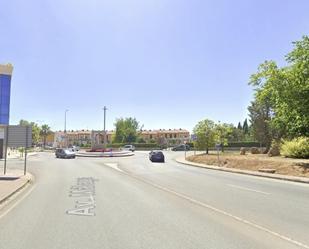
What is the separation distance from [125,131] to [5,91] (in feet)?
338

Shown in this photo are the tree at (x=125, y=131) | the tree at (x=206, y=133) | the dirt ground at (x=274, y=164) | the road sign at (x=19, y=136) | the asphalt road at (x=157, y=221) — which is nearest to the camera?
the asphalt road at (x=157, y=221)

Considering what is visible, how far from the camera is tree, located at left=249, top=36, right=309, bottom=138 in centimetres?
3080

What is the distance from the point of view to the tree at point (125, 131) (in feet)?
528

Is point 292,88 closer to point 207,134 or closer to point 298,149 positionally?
point 298,149

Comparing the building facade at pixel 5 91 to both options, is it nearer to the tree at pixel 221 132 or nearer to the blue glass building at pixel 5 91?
the blue glass building at pixel 5 91

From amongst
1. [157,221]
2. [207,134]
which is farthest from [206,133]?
[157,221]

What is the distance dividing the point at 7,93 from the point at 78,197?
4567 cm

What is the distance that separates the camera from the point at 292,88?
3131 cm

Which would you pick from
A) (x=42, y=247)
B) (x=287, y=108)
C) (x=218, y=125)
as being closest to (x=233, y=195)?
(x=42, y=247)

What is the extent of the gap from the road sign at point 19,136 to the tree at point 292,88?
16.7 meters

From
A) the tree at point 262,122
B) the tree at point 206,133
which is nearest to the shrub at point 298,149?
the tree at point 206,133

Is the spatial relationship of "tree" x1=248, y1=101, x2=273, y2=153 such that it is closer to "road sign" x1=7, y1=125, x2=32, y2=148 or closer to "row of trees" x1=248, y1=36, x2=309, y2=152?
"row of trees" x1=248, y1=36, x2=309, y2=152

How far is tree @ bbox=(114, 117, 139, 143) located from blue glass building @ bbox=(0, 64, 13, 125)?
101m

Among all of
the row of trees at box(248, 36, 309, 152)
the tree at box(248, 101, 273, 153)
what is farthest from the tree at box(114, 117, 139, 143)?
the row of trees at box(248, 36, 309, 152)
